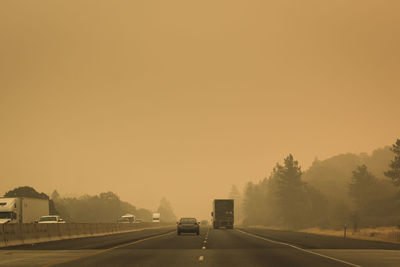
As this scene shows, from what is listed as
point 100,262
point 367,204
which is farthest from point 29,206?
point 367,204

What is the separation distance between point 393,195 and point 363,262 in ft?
361

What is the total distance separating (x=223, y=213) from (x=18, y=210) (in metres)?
32.4

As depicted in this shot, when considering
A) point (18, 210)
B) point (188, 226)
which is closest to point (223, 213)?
point (188, 226)

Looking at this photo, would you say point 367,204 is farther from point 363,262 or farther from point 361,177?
point 363,262

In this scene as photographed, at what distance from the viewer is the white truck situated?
51250mm

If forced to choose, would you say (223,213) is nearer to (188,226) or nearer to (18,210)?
(188,226)

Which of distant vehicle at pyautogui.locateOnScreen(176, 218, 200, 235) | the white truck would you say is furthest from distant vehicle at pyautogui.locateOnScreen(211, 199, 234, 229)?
the white truck

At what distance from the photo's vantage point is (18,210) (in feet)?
173

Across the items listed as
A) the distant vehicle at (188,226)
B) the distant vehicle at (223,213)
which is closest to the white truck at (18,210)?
the distant vehicle at (188,226)

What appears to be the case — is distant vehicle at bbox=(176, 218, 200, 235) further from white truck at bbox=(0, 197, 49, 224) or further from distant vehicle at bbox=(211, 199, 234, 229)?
distant vehicle at bbox=(211, 199, 234, 229)

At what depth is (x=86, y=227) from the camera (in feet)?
168

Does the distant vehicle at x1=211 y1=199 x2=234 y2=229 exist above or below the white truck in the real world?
below

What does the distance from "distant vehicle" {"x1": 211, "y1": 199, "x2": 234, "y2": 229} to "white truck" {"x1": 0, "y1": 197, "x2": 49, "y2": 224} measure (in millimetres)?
26810

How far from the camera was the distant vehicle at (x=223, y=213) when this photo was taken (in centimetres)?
7779
